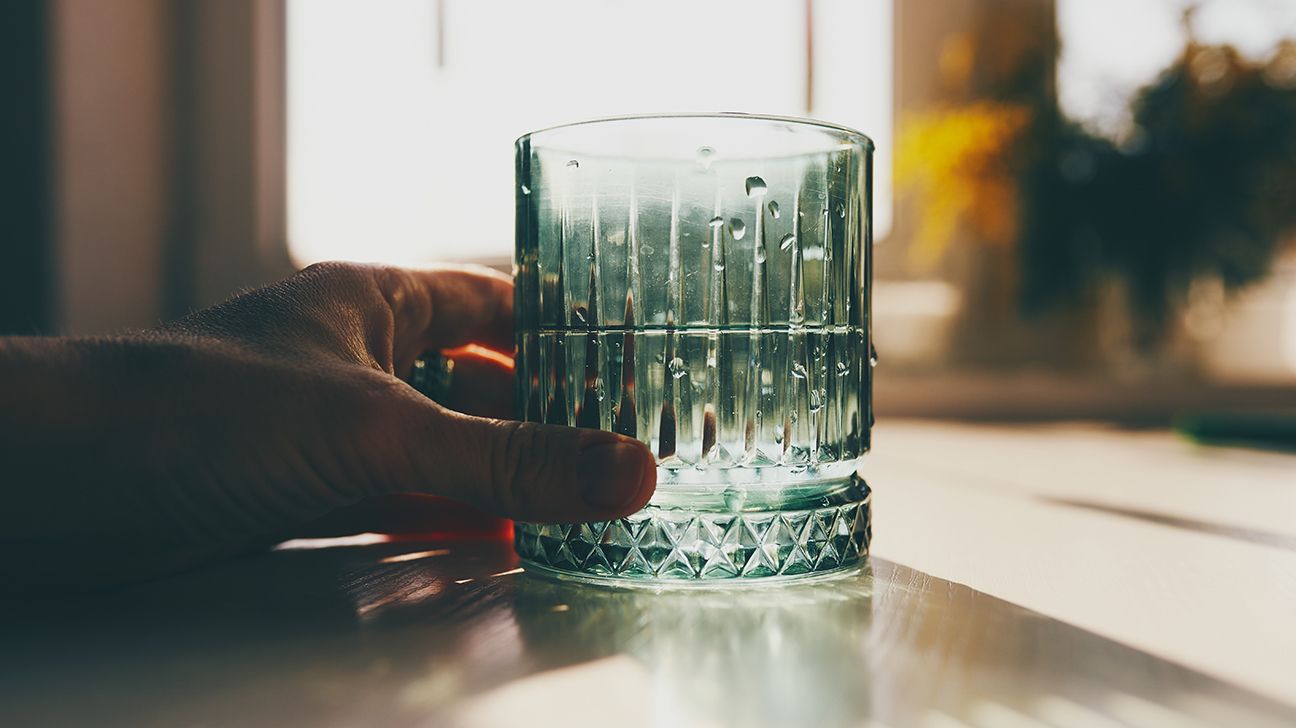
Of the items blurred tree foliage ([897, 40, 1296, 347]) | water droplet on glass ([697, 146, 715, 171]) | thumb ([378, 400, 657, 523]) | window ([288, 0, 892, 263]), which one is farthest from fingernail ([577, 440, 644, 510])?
window ([288, 0, 892, 263])

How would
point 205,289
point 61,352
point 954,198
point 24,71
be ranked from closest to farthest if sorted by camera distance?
point 61,352 < point 954,198 < point 24,71 < point 205,289

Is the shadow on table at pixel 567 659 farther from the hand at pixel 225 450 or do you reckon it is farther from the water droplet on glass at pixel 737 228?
the water droplet on glass at pixel 737 228

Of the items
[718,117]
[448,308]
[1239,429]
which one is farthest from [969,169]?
[718,117]

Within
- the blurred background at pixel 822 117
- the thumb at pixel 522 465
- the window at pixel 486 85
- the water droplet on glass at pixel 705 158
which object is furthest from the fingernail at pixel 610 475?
the window at pixel 486 85

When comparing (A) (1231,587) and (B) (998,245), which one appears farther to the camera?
(B) (998,245)

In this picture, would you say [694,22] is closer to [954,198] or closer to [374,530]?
[954,198]

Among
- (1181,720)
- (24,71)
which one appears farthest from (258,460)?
(24,71)

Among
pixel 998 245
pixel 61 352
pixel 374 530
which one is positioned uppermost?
pixel 998 245

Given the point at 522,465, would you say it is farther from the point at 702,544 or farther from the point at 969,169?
the point at 969,169
